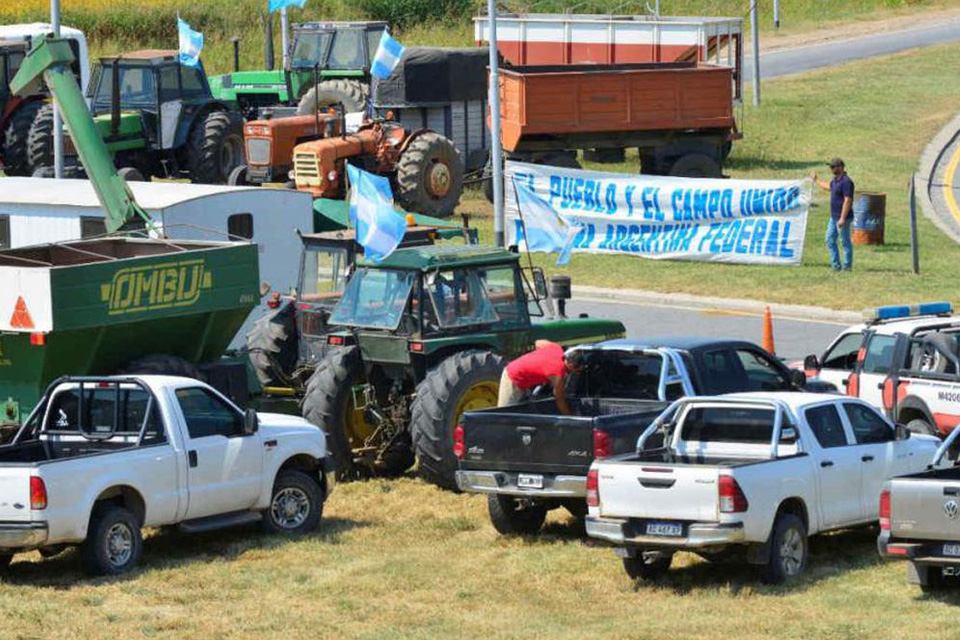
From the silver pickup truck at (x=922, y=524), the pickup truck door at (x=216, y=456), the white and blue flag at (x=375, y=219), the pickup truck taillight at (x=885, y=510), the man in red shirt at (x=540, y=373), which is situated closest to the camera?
the silver pickup truck at (x=922, y=524)

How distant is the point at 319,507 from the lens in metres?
17.3

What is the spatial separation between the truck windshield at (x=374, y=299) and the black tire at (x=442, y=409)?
929 millimetres

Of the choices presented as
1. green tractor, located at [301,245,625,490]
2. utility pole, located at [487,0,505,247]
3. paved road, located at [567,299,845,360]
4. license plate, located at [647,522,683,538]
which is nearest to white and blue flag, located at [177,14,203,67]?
utility pole, located at [487,0,505,247]

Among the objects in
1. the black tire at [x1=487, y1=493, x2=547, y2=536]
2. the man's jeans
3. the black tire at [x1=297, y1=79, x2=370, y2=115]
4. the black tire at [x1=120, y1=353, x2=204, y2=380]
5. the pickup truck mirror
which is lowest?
the black tire at [x1=487, y1=493, x2=547, y2=536]

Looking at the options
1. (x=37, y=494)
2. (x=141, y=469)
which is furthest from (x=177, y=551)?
Answer: (x=37, y=494)

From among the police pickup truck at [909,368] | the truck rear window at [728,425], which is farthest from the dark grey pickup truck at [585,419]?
the police pickup truck at [909,368]

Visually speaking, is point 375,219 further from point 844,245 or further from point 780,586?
point 844,245

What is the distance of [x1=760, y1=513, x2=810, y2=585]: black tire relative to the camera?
569 inches

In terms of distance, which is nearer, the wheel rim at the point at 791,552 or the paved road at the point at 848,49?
the wheel rim at the point at 791,552

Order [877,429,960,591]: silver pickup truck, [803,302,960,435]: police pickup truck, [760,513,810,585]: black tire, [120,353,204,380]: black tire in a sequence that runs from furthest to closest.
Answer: [120,353,204,380]: black tire → [803,302,960,435]: police pickup truck → [760,513,810,585]: black tire → [877,429,960,591]: silver pickup truck

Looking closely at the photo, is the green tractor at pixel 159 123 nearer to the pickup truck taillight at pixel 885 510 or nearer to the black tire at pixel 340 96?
the black tire at pixel 340 96

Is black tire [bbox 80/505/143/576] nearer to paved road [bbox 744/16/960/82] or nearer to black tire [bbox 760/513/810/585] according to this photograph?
black tire [bbox 760/513/810/585]

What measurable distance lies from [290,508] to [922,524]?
6.01 metres

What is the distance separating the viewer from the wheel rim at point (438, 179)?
37.0 meters
